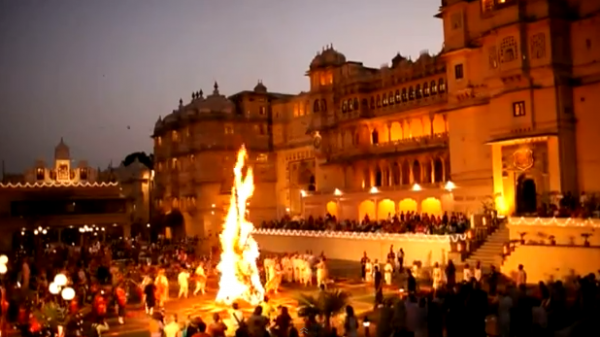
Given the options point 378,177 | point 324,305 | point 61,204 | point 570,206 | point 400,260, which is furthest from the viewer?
point 61,204

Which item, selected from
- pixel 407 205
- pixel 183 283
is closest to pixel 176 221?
pixel 407 205

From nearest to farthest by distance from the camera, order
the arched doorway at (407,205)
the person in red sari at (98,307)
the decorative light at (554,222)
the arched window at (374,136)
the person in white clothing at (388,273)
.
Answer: the person in red sari at (98,307)
the decorative light at (554,222)
the person in white clothing at (388,273)
the arched doorway at (407,205)
the arched window at (374,136)

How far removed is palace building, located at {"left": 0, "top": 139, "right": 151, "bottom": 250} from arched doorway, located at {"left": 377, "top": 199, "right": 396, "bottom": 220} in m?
27.2

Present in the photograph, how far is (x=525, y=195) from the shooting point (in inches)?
1426

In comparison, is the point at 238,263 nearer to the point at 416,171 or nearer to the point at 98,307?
the point at 98,307

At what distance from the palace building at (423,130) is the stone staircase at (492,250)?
12.4 feet

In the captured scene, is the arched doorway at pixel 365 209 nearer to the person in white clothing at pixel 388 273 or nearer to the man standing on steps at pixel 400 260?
the man standing on steps at pixel 400 260

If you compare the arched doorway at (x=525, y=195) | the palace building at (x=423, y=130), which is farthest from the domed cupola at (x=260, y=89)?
the arched doorway at (x=525, y=195)

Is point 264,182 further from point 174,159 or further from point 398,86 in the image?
point 398,86

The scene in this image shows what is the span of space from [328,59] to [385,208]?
15.7 meters

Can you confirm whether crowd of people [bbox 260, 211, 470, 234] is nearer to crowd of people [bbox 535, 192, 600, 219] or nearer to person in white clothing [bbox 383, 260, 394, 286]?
crowd of people [bbox 535, 192, 600, 219]

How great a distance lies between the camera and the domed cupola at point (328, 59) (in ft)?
190

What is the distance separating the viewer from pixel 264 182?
6669cm

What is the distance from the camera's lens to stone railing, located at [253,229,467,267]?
1341 inches
